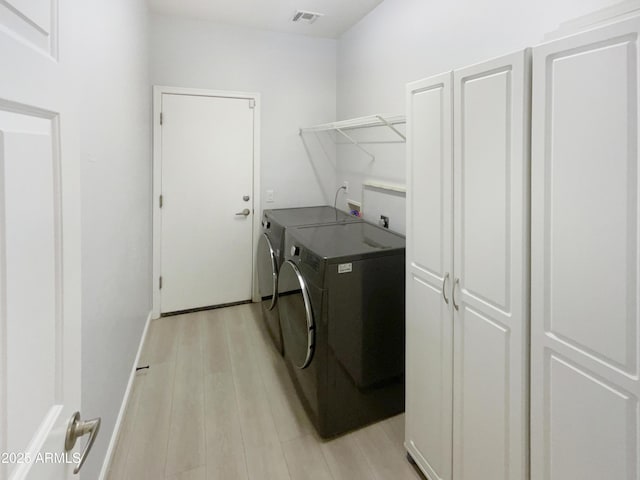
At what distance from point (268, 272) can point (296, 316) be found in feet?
2.63

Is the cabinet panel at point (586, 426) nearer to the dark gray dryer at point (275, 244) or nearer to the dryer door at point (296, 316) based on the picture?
the dryer door at point (296, 316)

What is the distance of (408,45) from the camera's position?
2.47m

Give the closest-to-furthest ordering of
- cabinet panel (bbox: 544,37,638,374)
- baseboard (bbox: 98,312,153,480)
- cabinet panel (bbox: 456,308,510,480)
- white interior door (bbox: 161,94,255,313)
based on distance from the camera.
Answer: cabinet panel (bbox: 544,37,638,374), cabinet panel (bbox: 456,308,510,480), baseboard (bbox: 98,312,153,480), white interior door (bbox: 161,94,255,313)

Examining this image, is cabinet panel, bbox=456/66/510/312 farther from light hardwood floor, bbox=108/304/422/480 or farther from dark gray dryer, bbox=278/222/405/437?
light hardwood floor, bbox=108/304/422/480

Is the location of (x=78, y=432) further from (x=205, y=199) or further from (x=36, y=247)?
(x=205, y=199)

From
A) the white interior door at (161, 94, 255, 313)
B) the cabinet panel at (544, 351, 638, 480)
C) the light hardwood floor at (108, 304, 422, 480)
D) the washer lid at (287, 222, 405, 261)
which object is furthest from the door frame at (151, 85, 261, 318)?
the cabinet panel at (544, 351, 638, 480)

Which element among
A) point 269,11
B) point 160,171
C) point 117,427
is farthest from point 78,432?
point 269,11

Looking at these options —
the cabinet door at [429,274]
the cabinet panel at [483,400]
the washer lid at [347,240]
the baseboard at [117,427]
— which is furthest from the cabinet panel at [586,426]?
the baseboard at [117,427]

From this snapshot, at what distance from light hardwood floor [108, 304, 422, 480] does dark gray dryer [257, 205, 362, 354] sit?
10.9 inches

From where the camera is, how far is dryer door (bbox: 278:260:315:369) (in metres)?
1.84

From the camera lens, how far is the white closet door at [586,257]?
0.81 m

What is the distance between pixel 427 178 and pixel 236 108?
2.40m

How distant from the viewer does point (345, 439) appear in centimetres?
186

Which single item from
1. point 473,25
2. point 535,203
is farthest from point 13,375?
point 473,25
